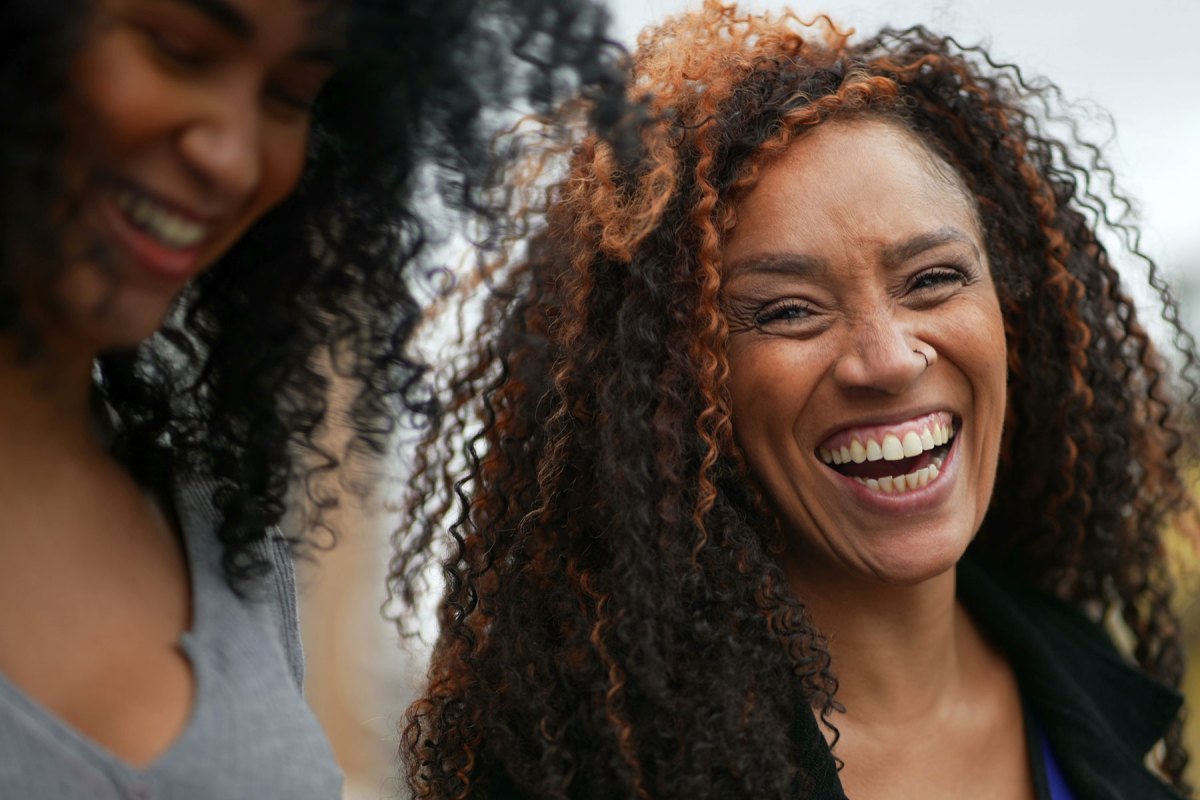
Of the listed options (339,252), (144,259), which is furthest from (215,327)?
(144,259)

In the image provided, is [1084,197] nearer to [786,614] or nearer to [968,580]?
[968,580]

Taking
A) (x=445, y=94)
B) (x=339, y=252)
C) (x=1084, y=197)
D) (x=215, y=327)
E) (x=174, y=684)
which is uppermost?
(x=1084, y=197)

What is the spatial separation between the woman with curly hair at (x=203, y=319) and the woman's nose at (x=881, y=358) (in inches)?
34.9

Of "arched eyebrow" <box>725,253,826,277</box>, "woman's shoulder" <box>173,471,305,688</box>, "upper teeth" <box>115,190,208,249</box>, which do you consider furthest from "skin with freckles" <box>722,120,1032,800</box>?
"upper teeth" <box>115,190,208,249</box>

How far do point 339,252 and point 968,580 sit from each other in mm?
1910

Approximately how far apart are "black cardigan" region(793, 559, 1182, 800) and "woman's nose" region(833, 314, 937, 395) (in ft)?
2.86

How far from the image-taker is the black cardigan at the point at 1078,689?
2.85 metres

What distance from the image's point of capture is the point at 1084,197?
3135mm

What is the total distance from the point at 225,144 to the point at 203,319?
49cm

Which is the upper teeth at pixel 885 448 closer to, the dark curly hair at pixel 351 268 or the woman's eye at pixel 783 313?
the woman's eye at pixel 783 313

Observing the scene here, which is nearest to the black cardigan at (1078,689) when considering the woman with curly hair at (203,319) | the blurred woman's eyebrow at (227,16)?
the woman with curly hair at (203,319)

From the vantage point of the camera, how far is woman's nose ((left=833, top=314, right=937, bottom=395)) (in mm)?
2465

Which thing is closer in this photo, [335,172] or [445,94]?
[445,94]

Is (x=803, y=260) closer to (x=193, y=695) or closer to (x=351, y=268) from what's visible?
(x=351, y=268)
